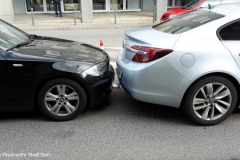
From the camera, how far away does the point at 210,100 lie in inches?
138

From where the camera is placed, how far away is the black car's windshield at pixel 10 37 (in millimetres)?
3739

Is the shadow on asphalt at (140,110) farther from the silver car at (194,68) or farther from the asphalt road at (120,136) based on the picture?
the silver car at (194,68)

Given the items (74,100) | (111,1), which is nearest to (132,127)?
(74,100)

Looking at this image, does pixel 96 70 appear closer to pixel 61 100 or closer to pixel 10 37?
pixel 61 100

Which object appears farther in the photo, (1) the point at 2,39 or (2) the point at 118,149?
(1) the point at 2,39

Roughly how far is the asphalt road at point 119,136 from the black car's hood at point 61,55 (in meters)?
0.82

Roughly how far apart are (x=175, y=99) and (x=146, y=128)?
57 cm

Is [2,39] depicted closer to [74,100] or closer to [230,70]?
[74,100]

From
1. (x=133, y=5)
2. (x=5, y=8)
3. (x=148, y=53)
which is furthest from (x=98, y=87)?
(x=133, y=5)

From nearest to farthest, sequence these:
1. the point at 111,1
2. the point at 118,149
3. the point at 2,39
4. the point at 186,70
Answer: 1. the point at 118,149
2. the point at 186,70
3. the point at 2,39
4. the point at 111,1

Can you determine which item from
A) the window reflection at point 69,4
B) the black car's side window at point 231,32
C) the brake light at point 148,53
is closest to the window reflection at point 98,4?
the window reflection at point 69,4

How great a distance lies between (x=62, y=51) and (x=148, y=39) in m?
1.34

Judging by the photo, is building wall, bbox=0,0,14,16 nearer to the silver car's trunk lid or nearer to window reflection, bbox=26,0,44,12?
window reflection, bbox=26,0,44,12

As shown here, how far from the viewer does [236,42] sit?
3465mm
